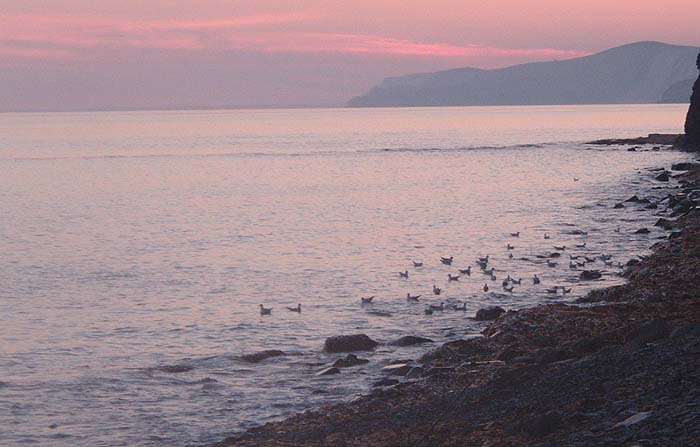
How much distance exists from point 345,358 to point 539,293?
27.3ft

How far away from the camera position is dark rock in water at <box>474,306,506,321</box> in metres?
21.9

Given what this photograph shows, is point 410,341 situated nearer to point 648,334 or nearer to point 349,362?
point 349,362

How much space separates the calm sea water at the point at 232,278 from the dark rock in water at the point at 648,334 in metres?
4.59

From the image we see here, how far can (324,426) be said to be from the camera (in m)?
14.0

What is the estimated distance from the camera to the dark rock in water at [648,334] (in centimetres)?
1423

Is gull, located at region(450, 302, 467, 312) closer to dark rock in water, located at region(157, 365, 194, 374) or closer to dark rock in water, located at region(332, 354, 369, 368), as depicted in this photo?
dark rock in water, located at region(332, 354, 369, 368)

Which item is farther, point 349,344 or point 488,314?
point 488,314

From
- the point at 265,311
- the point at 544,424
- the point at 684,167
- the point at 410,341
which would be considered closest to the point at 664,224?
the point at 265,311

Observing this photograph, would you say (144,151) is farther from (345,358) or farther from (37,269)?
(345,358)

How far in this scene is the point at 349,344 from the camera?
19.5 m

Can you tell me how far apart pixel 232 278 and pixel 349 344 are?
11.0 meters

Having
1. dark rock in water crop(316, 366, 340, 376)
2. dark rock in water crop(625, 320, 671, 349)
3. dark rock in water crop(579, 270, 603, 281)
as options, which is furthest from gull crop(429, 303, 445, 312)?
dark rock in water crop(625, 320, 671, 349)

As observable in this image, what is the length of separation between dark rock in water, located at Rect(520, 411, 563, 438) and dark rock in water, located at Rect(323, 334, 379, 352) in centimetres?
814

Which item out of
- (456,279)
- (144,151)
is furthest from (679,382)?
(144,151)
